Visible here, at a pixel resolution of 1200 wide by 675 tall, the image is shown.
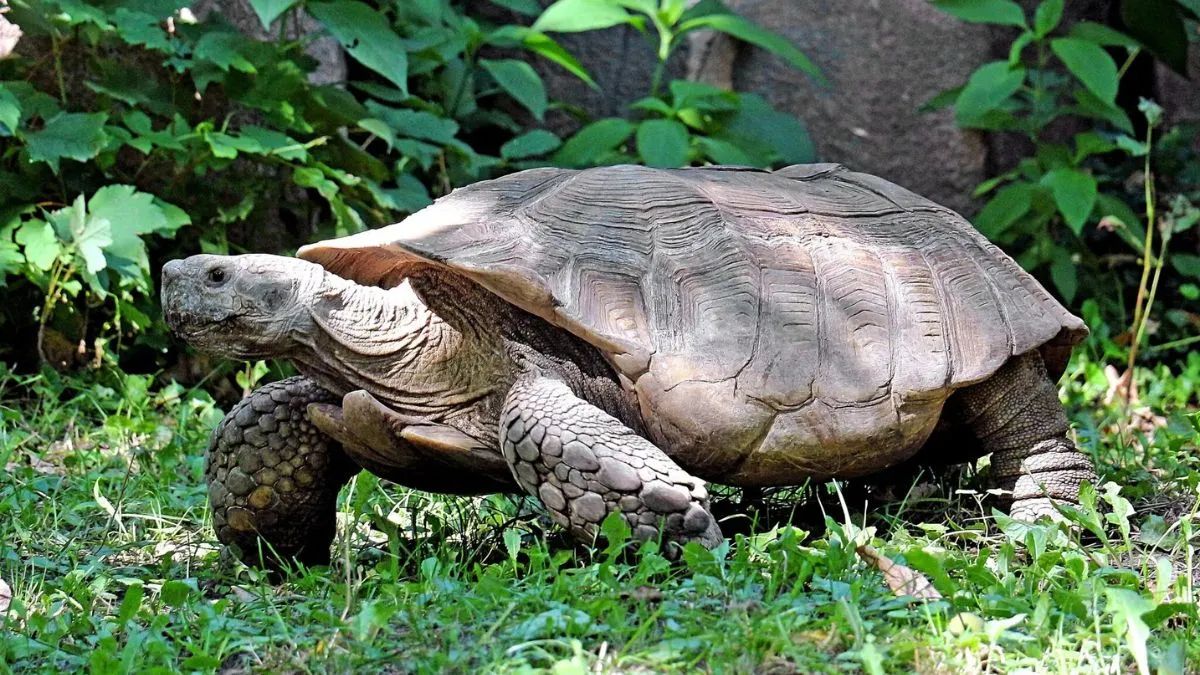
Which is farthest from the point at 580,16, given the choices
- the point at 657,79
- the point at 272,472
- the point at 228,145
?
the point at 272,472

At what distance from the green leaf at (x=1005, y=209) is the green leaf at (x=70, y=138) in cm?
421

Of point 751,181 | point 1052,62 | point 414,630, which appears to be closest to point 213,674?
point 414,630

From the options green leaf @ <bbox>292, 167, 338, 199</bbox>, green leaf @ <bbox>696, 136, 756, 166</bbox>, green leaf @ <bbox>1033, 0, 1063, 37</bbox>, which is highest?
green leaf @ <bbox>1033, 0, 1063, 37</bbox>

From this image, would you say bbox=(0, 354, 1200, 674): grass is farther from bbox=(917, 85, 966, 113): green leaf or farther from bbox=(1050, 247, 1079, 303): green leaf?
bbox=(917, 85, 966, 113): green leaf

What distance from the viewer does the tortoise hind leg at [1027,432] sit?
12.2ft

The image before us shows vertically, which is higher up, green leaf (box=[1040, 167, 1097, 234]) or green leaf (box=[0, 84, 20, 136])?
green leaf (box=[0, 84, 20, 136])

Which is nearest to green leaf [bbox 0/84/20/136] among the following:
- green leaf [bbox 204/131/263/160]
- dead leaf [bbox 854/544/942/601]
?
green leaf [bbox 204/131/263/160]

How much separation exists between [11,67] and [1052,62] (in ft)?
18.9

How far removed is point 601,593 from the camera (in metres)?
2.78

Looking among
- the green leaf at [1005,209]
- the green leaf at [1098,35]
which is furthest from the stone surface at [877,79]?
the green leaf at [1005,209]

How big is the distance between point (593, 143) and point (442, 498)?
3.19m

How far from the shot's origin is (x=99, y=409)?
5215 millimetres

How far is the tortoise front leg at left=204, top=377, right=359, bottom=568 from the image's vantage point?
3.62m

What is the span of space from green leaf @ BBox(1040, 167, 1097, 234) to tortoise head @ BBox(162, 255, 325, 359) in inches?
164
